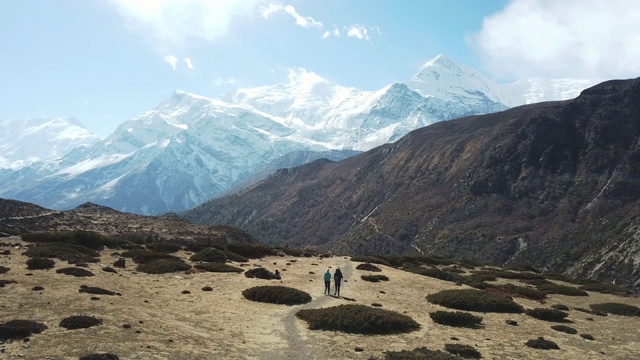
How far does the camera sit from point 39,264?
43.5m

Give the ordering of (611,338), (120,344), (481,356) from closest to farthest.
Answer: (120,344) < (481,356) < (611,338)

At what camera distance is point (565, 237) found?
199 m

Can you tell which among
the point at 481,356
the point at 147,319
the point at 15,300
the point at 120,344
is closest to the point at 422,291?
the point at 481,356

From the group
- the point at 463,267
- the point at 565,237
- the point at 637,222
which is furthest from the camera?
the point at 565,237

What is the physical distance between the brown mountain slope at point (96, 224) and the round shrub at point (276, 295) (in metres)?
44.6

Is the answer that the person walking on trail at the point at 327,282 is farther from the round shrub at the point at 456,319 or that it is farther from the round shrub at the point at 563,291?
the round shrub at the point at 563,291

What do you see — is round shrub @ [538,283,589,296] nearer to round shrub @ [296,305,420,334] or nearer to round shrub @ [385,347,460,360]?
round shrub @ [296,305,420,334]

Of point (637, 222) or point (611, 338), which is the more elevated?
point (637, 222)

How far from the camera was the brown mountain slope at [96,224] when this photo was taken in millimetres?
79500

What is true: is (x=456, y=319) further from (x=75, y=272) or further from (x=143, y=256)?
(x=143, y=256)

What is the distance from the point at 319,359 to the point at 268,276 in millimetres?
27270

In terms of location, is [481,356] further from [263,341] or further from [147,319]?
[147,319]

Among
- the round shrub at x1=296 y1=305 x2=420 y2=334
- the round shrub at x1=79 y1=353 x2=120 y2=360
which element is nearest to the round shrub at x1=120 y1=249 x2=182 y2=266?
the round shrub at x1=296 y1=305 x2=420 y2=334

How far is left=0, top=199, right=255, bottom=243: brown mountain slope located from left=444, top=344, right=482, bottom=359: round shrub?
208 feet
